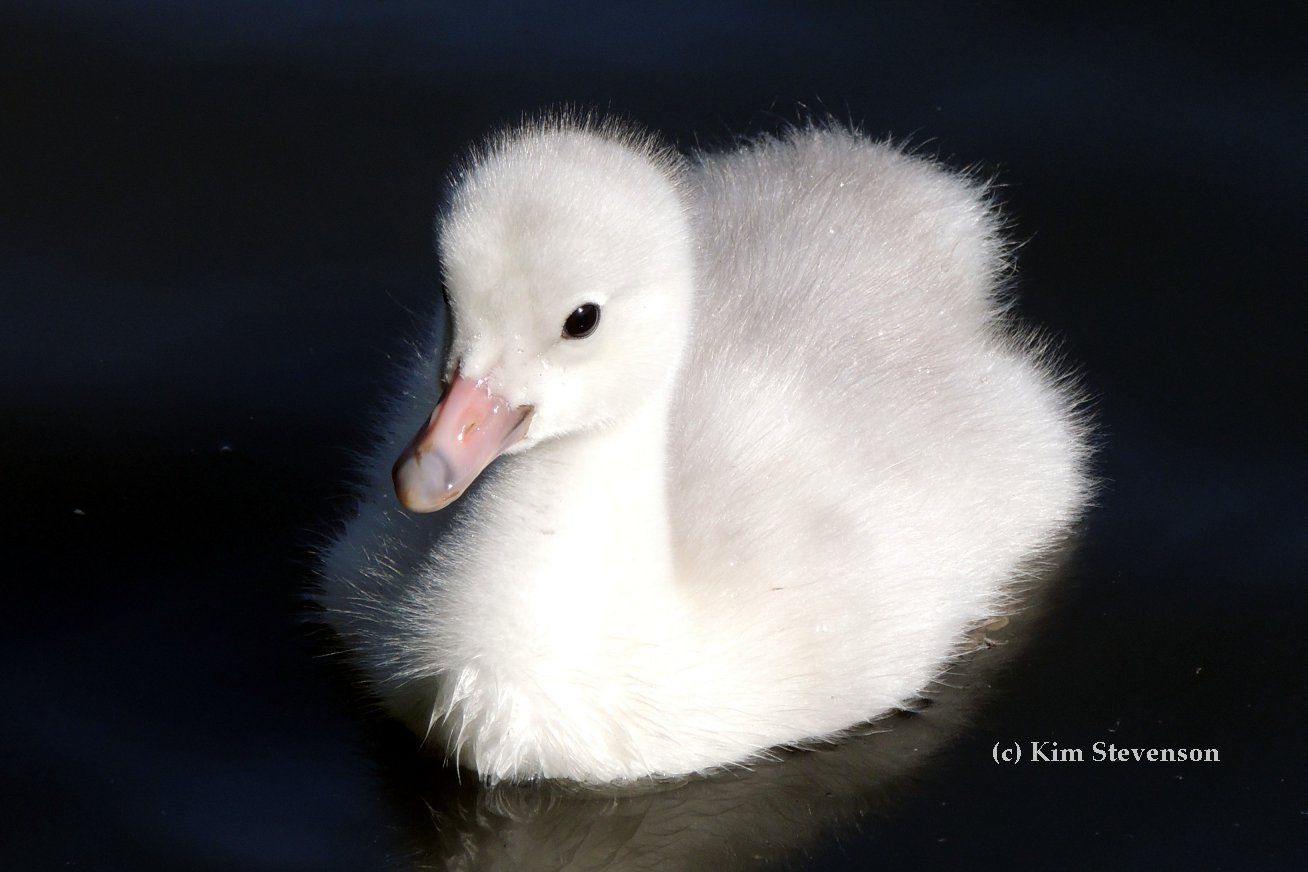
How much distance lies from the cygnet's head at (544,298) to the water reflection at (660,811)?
2.35 ft

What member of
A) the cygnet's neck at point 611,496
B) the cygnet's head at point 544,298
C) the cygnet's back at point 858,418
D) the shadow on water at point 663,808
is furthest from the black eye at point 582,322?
the shadow on water at point 663,808

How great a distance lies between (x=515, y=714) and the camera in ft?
12.9

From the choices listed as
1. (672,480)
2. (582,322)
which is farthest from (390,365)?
(582,322)

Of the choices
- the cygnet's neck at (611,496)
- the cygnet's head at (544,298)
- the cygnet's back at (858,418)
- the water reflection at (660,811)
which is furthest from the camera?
the cygnet's back at (858,418)

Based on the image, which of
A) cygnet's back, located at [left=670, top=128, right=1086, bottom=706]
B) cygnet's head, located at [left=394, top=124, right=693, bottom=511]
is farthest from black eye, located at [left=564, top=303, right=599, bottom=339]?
cygnet's back, located at [left=670, top=128, right=1086, bottom=706]

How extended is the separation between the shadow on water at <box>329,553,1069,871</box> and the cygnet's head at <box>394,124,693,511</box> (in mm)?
717

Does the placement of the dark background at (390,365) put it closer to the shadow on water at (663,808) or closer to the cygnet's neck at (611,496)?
the shadow on water at (663,808)

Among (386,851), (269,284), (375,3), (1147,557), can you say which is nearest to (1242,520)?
(1147,557)

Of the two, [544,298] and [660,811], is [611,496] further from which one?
[660,811]

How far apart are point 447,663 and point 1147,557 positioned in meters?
1.67

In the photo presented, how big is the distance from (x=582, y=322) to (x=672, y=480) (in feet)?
1.88

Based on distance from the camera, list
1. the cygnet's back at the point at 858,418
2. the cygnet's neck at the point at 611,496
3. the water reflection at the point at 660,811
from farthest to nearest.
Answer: the cygnet's back at the point at 858,418 → the water reflection at the point at 660,811 → the cygnet's neck at the point at 611,496

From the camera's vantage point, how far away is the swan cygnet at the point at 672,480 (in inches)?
146

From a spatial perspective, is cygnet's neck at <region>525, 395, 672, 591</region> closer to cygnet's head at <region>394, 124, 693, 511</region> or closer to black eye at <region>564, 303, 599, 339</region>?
cygnet's head at <region>394, 124, 693, 511</region>
